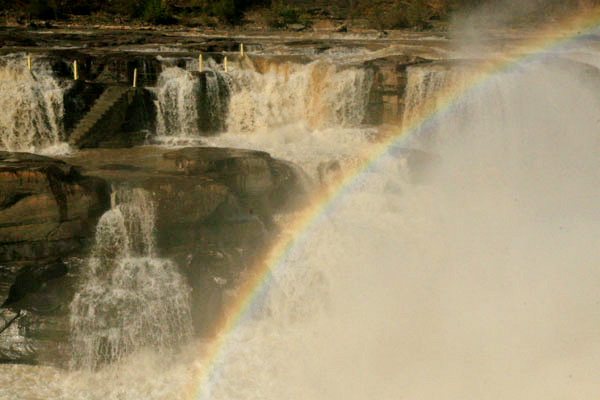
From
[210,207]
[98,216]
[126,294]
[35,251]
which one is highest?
[210,207]

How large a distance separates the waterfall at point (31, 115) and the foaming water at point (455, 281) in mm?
6769

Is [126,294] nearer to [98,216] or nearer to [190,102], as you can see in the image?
[98,216]

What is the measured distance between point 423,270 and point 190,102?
24.8ft

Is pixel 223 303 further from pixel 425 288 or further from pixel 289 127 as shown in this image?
pixel 289 127

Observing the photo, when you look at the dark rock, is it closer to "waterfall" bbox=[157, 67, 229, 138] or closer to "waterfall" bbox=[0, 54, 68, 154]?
"waterfall" bbox=[157, 67, 229, 138]

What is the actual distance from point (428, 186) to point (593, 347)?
17.9 ft


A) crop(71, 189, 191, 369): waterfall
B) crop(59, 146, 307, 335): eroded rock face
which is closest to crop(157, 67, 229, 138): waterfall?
crop(59, 146, 307, 335): eroded rock face

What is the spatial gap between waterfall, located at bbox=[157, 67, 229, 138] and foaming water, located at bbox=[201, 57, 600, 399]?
15.5ft

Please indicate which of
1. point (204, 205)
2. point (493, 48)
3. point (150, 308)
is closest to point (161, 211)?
point (204, 205)

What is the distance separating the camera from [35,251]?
32.4 ft

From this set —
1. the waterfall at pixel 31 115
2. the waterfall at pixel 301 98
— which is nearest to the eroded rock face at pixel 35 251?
the waterfall at pixel 31 115

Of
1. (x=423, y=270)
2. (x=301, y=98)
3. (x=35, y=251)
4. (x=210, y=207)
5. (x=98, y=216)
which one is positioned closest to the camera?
(x=35, y=251)

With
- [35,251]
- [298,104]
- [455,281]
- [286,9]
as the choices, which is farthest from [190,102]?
[286,9]

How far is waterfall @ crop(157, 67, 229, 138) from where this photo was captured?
1508 centimetres
